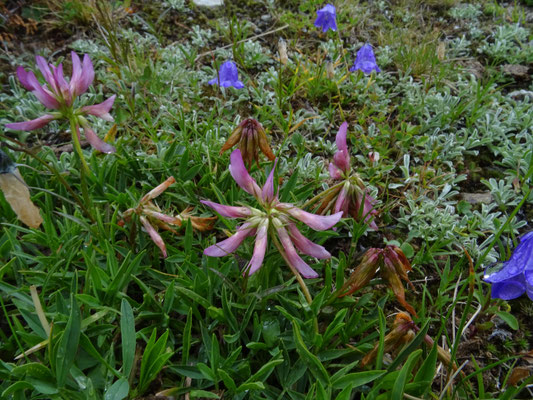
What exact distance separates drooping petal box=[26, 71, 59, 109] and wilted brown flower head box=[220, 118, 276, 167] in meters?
0.69

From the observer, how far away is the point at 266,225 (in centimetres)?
137

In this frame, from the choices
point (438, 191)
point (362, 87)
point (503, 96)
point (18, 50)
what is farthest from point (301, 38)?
point (18, 50)

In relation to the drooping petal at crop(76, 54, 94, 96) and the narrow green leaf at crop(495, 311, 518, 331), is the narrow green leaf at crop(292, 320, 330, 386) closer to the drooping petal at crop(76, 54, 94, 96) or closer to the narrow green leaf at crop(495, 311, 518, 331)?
the narrow green leaf at crop(495, 311, 518, 331)

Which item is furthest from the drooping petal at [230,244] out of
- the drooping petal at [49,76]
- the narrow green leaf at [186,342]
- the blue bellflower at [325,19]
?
the blue bellflower at [325,19]

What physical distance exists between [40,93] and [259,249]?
1.06 m

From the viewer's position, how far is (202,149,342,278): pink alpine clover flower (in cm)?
133

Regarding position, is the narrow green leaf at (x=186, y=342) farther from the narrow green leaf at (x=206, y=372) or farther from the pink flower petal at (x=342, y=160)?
the pink flower petal at (x=342, y=160)

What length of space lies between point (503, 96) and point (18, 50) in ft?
13.1

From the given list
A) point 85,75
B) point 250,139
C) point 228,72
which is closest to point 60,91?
point 85,75

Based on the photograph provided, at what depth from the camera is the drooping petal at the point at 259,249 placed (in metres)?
1.31

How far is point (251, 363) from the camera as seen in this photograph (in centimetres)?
170

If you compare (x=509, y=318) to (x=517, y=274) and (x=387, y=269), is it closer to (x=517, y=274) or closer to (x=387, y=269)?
(x=517, y=274)

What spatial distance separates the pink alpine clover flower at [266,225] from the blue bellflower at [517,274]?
57 centimetres

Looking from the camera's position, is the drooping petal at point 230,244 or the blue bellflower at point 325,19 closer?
the drooping petal at point 230,244
